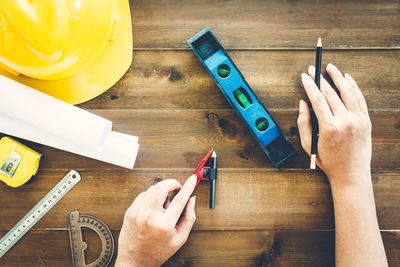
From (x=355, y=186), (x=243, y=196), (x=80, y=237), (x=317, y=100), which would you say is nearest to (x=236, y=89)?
(x=317, y=100)

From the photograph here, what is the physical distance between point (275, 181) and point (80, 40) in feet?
2.37

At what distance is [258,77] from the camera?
0.96 m

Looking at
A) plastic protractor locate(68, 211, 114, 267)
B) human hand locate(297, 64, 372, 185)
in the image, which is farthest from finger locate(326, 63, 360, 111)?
plastic protractor locate(68, 211, 114, 267)

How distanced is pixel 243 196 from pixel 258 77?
392 mm

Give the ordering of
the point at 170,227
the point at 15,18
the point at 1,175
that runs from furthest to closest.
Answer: the point at 1,175 < the point at 170,227 < the point at 15,18

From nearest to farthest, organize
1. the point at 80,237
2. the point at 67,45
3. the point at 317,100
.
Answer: the point at 67,45 → the point at 317,100 → the point at 80,237

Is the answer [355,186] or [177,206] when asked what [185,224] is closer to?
[177,206]

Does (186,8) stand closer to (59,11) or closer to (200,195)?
(59,11)

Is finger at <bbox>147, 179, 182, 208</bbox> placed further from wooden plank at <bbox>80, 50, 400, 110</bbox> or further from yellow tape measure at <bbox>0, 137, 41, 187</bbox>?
yellow tape measure at <bbox>0, 137, 41, 187</bbox>

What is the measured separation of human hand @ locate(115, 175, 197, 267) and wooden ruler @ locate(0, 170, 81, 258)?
27cm

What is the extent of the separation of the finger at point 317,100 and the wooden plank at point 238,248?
39 centimetres

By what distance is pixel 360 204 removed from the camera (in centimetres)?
88

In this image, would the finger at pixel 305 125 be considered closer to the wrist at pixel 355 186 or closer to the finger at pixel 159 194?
the wrist at pixel 355 186

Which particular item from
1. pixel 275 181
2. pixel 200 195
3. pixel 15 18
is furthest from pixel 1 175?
pixel 275 181
